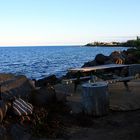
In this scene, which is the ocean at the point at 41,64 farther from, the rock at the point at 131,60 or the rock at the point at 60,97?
the rock at the point at 60,97

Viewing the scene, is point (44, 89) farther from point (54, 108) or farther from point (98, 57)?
point (98, 57)

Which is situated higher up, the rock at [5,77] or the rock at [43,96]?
the rock at [5,77]

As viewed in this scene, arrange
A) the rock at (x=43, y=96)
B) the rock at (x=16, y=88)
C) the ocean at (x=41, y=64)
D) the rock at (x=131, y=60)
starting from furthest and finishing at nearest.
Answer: the ocean at (x=41, y=64) < the rock at (x=131, y=60) < the rock at (x=43, y=96) < the rock at (x=16, y=88)

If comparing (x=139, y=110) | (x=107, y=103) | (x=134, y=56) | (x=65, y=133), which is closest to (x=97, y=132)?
(x=65, y=133)

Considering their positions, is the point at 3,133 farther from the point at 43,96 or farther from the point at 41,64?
the point at 41,64

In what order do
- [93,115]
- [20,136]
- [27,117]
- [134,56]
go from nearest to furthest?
1. [20,136]
2. [27,117]
3. [93,115]
4. [134,56]

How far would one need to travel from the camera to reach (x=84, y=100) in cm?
990

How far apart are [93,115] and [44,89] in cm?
127

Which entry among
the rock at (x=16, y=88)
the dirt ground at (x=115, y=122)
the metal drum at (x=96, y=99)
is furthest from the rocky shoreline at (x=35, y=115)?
the metal drum at (x=96, y=99)

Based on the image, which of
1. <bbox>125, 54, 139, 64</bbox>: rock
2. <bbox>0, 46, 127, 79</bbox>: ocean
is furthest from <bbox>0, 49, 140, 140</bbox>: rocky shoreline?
<bbox>0, 46, 127, 79</bbox>: ocean

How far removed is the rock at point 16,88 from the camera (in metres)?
9.41

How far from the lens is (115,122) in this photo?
9.36m

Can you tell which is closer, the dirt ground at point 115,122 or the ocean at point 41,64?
the dirt ground at point 115,122

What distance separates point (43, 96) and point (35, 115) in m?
1.04
